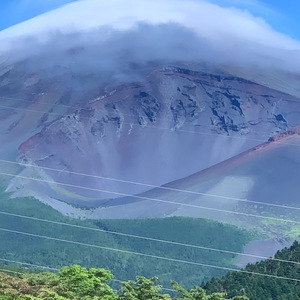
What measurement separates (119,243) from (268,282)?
71.1m

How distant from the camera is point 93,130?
7180 inches

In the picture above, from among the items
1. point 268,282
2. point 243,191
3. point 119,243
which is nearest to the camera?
point 268,282

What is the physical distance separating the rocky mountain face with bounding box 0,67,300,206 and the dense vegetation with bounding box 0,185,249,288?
44043 mm

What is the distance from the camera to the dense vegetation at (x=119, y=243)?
291ft

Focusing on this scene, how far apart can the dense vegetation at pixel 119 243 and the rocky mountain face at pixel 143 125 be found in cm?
4404

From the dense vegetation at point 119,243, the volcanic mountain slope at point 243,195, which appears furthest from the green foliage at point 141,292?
the volcanic mountain slope at point 243,195

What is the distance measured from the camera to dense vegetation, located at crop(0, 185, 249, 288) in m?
88.7

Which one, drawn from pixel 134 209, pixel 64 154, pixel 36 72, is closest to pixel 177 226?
pixel 134 209

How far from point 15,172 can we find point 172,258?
75.5 m

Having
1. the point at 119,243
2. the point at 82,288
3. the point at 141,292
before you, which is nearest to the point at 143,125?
the point at 119,243

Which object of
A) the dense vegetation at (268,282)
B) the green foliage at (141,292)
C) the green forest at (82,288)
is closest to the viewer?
the green forest at (82,288)

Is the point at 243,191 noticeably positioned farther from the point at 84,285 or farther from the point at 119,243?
the point at 84,285

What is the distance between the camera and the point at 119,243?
343 feet

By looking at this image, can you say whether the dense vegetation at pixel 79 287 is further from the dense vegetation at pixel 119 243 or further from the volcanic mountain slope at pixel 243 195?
the volcanic mountain slope at pixel 243 195
